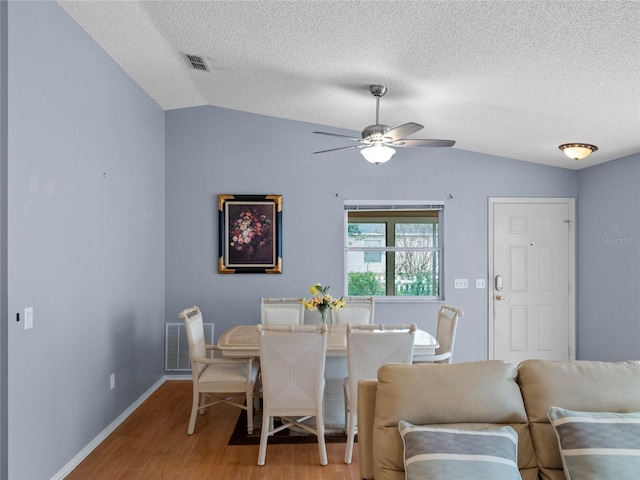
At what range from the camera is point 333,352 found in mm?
3164

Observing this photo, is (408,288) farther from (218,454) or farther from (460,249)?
(218,454)

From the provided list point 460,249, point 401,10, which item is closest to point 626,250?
point 460,249

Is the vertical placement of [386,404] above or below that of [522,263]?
below

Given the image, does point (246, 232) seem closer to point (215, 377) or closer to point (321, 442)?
point (215, 377)

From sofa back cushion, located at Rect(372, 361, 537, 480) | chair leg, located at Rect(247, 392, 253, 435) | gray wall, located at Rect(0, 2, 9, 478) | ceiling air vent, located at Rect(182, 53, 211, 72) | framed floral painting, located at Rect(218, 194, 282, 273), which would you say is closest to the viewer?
sofa back cushion, located at Rect(372, 361, 537, 480)

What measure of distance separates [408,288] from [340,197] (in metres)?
1.29

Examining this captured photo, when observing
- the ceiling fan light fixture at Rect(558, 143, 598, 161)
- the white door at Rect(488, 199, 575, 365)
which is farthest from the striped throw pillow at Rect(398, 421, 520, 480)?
the white door at Rect(488, 199, 575, 365)

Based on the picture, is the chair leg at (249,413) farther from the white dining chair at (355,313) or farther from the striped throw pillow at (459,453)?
the striped throw pillow at (459,453)

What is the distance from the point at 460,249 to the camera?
500 cm

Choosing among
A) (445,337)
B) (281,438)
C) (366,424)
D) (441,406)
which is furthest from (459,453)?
(445,337)

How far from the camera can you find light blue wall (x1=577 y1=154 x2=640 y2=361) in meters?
4.21

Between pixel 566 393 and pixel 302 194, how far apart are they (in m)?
3.58

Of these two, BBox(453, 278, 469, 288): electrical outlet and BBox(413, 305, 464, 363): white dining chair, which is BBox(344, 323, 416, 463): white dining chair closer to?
BBox(413, 305, 464, 363): white dining chair

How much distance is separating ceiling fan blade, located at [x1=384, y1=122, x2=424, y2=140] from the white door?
2319 mm
